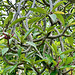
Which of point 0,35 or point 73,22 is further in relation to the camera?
point 73,22

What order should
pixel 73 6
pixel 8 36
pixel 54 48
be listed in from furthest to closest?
pixel 73 6 → pixel 54 48 → pixel 8 36

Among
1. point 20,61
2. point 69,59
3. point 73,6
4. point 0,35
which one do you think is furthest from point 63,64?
point 73,6

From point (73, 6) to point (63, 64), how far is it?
800mm

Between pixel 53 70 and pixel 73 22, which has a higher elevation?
pixel 73 22

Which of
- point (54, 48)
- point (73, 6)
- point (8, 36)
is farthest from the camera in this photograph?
point (73, 6)

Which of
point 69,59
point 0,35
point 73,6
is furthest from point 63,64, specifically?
point 73,6

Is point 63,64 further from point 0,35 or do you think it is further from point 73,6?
point 73,6

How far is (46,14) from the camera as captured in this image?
636mm

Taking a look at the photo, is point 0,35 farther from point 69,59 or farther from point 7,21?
point 69,59

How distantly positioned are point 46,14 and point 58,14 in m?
0.06

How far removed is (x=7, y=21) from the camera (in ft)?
2.24

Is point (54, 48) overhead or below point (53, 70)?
overhead

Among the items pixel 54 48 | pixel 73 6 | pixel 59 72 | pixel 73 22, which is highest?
pixel 73 6

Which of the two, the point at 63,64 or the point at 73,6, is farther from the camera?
the point at 73,6
